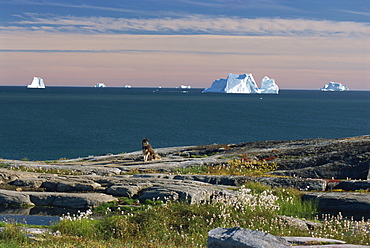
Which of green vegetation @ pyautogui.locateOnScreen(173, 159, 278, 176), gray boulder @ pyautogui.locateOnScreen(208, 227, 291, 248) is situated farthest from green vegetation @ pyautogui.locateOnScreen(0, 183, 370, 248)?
green vegetation @ pyautogui.locateOnScreen(173, 159, 278, 176)

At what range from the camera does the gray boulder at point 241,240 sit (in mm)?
9086

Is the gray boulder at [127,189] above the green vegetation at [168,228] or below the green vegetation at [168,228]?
below

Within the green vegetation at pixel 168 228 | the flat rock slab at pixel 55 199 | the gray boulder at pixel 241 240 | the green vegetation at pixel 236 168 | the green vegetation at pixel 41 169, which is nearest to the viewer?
the gray boulder at pixel 241 240

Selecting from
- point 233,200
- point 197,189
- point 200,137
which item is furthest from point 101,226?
point 200,137

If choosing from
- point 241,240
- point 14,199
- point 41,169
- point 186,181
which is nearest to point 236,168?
point 186,181

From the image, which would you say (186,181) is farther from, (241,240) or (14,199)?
(241,240)

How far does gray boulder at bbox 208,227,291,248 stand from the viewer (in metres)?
9.09

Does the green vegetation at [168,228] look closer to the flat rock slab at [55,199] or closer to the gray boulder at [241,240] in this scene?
the gray boulder at [241,240]

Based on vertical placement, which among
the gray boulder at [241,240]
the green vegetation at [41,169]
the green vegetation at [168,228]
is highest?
the gray boulder at [241,240]

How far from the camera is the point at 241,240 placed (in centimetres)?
915

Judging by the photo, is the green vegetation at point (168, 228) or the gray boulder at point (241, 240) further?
the green vegetation at point (168, 228)

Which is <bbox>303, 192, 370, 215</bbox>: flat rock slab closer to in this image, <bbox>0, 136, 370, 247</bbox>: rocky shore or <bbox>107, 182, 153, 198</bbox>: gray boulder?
<bbox>0, 136, 370, 247</bbox>: rocky shore

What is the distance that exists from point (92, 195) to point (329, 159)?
65.5ft

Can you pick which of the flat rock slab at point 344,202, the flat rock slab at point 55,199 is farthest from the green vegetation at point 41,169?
the flat rock slab at point 344,202
